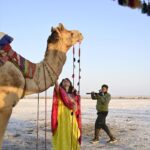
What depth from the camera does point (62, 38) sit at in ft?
20.6

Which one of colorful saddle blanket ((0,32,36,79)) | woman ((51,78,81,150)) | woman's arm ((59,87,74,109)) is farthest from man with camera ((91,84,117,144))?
colorful saddle blanket ((0,32,36,79))

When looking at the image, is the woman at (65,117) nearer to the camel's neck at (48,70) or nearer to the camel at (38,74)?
the camel at (38,74)

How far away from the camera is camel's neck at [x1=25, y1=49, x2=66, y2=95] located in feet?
19.7

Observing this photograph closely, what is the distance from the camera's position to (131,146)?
12680 mm

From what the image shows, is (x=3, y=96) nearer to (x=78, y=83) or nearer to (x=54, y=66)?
(x=54, y=66)

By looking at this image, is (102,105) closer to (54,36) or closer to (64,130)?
(64,130)

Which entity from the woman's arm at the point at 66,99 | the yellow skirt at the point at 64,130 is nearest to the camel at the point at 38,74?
the woman's arm at the point at 66,99

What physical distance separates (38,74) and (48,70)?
0.54 feet

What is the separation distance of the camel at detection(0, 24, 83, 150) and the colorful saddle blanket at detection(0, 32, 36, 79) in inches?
2.2

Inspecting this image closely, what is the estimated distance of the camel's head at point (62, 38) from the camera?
6.21 metres

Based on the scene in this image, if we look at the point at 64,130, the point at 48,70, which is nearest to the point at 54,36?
the point at 48,70

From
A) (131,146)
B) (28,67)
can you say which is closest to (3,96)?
(28,67)

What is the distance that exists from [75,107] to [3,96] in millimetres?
3847

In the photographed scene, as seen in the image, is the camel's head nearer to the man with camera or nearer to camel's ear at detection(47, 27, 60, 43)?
camel's ear at detection(47, 27, 60, 43)
